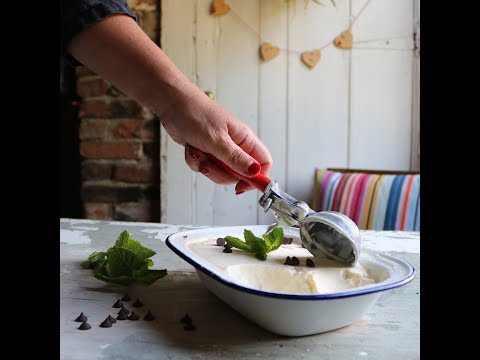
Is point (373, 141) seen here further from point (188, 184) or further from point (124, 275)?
point (124, 275)

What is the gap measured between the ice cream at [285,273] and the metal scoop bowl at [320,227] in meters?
0.01

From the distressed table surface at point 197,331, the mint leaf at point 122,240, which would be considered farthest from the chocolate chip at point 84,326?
the mint leaf at point 122,240

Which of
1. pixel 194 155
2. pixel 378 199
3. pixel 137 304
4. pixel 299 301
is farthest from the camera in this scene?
pixel 378 199

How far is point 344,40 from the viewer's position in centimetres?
187

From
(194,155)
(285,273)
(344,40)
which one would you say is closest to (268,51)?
(344,40)

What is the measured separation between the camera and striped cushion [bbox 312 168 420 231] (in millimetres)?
1632

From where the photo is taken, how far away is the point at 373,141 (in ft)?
6.23

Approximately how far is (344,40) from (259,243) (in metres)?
1.40

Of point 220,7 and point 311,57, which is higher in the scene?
point 220,7

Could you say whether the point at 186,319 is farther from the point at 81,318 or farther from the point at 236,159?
the point at 236,159

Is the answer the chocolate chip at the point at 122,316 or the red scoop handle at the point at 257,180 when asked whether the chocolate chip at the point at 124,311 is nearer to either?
the chocolate chip at the point at 122,316

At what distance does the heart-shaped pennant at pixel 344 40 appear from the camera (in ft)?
6.12
